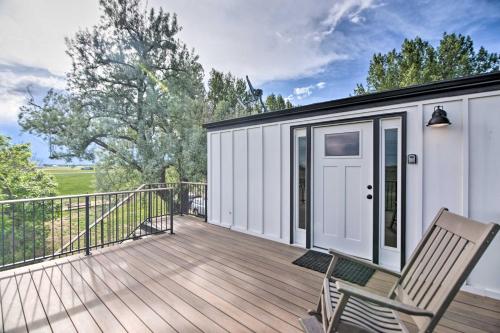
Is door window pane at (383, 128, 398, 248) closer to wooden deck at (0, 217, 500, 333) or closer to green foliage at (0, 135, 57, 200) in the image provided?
wooden deck at (0, 217, 500, 333)

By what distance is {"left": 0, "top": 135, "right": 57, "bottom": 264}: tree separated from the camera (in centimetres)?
626

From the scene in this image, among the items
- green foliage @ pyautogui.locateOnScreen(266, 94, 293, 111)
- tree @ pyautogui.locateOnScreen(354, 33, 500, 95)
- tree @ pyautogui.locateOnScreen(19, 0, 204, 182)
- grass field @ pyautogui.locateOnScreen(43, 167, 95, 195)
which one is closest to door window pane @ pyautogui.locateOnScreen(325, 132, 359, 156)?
tree @ pyautogui.locateOnScreen(19, 0, 204, 182)

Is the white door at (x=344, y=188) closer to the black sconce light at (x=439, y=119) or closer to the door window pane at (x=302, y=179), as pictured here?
the door window pane at (x=302, y=179)

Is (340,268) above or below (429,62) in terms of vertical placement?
below

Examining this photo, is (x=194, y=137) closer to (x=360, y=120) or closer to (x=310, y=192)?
(x=310, y=192)

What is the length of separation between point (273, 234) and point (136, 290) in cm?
244

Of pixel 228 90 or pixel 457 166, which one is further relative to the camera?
pixel 228 90

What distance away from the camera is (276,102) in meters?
15.8

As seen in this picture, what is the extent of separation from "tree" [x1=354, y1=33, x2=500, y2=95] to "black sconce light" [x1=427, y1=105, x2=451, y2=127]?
10499 mm

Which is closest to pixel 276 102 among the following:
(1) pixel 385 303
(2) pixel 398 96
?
(2) pixel 398 96

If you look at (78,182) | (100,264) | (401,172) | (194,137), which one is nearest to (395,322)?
(401,172)

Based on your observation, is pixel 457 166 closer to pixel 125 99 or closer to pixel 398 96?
pixel 398 96

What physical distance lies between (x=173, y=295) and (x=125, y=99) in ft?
29.0

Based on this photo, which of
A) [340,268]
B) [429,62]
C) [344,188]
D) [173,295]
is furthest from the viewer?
[429,62]
